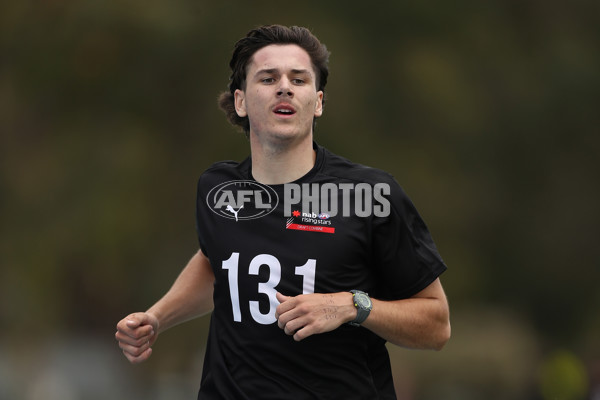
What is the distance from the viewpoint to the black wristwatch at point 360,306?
293 centimetres

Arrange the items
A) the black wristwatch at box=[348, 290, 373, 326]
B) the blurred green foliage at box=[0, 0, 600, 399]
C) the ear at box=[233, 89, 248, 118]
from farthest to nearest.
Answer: the blurred green foliage at box=[0, 0, 600, 399] → the ear at box=[233, 89, 248, 118] → the black wristwatch at box=[348, 290, 373, 326]

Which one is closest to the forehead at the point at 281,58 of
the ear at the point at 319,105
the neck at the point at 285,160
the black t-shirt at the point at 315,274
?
the ear at the point at 319,105

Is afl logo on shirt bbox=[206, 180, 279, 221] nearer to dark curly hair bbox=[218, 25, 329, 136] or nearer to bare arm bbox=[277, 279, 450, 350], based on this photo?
dark curly hair bbox=[218, 25, 329, 136]

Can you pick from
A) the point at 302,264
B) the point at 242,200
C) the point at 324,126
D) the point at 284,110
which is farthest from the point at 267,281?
the point at 324,126

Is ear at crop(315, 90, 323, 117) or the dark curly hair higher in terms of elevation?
the dark curly hair

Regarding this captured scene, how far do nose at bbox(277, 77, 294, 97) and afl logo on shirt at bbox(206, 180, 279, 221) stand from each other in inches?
14.6

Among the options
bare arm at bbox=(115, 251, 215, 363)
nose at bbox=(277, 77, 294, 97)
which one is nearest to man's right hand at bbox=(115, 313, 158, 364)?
bare arm at bbox=(115, 251, 215, 363)

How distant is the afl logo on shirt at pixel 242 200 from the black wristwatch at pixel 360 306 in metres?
0.56

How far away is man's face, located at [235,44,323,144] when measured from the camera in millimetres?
3328

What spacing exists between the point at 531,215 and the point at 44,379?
750 centimetres

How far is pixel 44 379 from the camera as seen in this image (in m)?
12.3

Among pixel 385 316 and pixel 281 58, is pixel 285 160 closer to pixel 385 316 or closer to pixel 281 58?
pixel 281 58

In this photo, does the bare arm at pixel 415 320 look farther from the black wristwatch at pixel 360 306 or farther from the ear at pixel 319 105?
the ear at pixel 319 105

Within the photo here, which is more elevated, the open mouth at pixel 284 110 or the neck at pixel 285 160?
the open mouth at pixel 284 110
